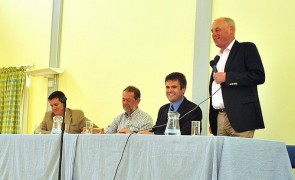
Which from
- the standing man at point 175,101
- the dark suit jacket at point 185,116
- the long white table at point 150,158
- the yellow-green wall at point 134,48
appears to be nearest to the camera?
the long white table at point 150,158

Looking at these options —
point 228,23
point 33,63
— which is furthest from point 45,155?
point 33,63

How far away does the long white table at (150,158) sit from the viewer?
6.58 ft

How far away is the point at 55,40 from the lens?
241 inches

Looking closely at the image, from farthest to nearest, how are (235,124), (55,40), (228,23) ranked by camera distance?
(55,40)
(228,23)
(235,124)

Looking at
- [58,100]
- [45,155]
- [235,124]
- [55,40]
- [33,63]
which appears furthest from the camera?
[33,63]

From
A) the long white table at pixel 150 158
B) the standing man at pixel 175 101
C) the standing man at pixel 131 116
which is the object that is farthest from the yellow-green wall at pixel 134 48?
the long white table at pixel 150 158

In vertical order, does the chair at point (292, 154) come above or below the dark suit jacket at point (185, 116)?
below

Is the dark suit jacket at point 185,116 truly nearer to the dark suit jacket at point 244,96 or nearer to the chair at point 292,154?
the dark suit jacket at point 244,96

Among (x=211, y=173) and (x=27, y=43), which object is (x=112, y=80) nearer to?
(x=27, y=43)

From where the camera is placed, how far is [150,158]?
221cm

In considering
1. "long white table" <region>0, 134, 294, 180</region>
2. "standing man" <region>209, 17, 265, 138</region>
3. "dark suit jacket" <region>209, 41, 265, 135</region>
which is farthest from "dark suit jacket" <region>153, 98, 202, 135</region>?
"long white table" <region>0, 134, 294, 180</region>

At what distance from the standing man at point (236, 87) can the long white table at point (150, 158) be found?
87 cm

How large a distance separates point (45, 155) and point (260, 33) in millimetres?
2010

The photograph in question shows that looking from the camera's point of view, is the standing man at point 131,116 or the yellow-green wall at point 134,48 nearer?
the yellow-green wall at point 134,48
